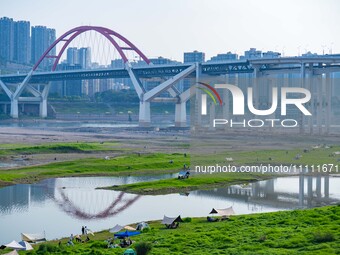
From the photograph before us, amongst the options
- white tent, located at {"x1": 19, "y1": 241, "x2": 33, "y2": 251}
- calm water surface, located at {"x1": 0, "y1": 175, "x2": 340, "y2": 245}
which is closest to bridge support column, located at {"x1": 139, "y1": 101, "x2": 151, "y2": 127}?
calm water surface, located at {"x1": 0, "y1": 175, "x2": 340, "y2": 245}

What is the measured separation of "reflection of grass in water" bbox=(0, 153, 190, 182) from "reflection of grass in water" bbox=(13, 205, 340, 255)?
16.7 m

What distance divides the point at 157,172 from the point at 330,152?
16.9 metres

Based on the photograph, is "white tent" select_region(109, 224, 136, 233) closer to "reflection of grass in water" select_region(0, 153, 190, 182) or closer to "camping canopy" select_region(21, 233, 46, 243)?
"camping canopy" select_region(21, 233, 46, 243)

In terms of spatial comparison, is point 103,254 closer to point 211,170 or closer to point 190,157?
point 211,170

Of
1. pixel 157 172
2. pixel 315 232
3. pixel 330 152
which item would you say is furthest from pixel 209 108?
pixel 315 232

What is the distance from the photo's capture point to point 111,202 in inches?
1353

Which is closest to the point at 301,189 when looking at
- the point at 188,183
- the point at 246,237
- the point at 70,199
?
the point at 188,183

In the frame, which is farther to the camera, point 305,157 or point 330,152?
point 330,152

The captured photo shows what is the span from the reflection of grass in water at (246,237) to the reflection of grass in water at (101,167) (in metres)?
16.7

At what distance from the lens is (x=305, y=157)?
53875 mm

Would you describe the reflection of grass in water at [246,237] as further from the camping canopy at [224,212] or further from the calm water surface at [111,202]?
the calm water surface at [111,202]

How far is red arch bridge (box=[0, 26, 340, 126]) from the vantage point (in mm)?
78438

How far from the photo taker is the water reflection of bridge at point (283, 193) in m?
34.5

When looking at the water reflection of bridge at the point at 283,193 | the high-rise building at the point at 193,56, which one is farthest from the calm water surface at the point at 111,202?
the high-rise building at the point at 193,56
